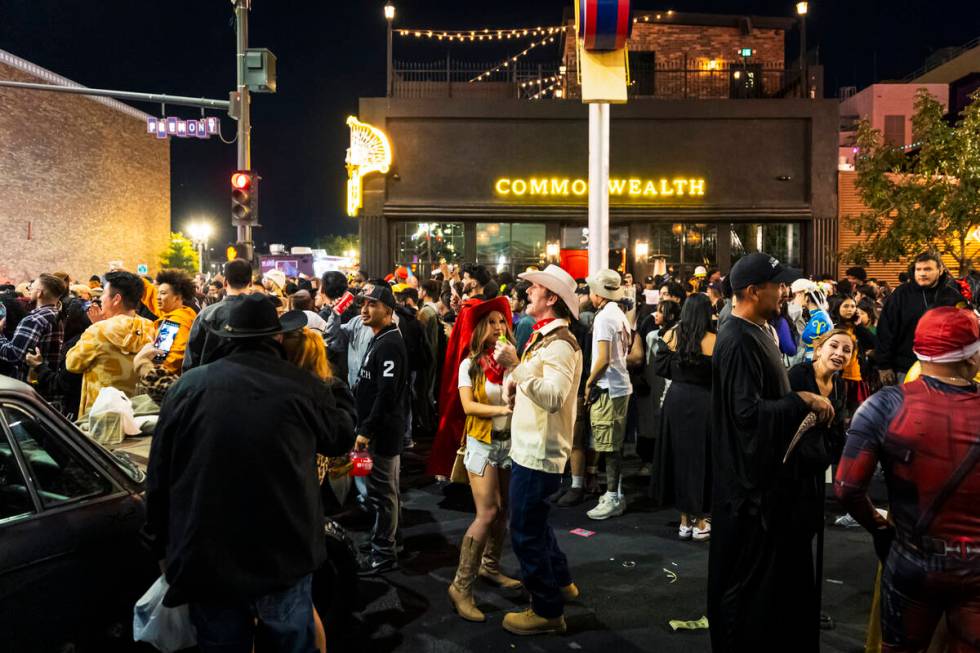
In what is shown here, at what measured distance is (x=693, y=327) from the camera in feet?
20.4

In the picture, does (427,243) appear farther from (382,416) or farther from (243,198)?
(382,416)

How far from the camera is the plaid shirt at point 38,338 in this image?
7.71m

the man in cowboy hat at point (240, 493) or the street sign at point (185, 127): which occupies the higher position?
the street sign at point (185, 127)

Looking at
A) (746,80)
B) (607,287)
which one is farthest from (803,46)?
(607,287)

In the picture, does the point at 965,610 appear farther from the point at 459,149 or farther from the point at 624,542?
the point at 459,149

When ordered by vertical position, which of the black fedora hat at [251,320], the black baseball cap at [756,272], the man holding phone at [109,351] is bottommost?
the man holding phone at [109,351]

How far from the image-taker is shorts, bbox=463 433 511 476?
509 centimetres

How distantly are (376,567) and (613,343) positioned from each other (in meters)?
3.02

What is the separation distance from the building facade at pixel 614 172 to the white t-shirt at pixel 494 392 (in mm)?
15583

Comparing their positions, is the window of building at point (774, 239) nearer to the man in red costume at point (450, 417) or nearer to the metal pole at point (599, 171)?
the metal pole at point (599, 171)

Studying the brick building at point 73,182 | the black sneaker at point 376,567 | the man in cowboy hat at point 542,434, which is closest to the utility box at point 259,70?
the black sneaker at point 376,567

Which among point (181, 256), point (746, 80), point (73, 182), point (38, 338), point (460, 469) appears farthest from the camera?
point (181, 256)

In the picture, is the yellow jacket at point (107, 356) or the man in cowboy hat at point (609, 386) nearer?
the yellow jacket at point (107, 356)

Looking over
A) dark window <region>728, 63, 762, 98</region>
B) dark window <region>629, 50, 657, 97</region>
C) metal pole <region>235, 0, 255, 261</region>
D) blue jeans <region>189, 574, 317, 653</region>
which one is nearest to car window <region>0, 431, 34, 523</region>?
blue jeans <region>189, 574, 317, 653</region>
